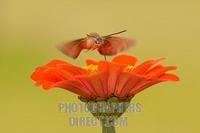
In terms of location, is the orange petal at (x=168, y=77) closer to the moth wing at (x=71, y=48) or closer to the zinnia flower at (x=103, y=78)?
the zinnia flower at (x=103, y=78)

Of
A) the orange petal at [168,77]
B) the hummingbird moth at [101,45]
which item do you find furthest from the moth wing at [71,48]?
the orange petal at [168,77]

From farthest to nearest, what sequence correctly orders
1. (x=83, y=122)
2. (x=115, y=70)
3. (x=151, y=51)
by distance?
(x=151, y=51) < (x=83, y=122) < (x=115, y=70)

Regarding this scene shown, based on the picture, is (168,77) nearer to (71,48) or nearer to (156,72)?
(156,72)

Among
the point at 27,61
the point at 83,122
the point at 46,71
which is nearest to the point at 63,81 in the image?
the point at 46,71

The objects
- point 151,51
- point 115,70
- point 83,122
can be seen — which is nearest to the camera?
point 115,70

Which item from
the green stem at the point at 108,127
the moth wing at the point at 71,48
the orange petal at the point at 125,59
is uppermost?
the moth wing at the point at 71,48

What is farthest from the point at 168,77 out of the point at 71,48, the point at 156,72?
the point at 71,48

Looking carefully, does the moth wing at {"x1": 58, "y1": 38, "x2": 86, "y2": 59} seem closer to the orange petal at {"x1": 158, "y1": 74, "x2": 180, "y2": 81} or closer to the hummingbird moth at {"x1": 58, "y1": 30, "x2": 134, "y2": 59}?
the hummingbird moth at {"x1": 58, "y1": 30, "x2": 134, "y2": 59}

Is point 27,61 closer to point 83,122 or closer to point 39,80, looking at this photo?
point 83,122
